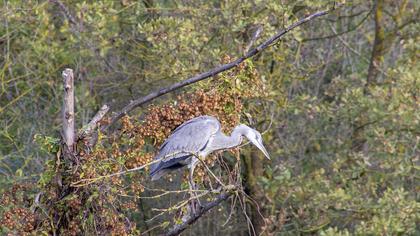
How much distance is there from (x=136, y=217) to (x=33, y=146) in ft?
4.27

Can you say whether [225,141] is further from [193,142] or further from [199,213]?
[199,213]

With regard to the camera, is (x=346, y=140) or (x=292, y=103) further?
(x=346, y=140)

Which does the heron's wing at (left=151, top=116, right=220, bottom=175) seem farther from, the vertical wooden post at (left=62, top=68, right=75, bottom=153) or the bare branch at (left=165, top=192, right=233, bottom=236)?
the vertical wooden post at (left=62, top=68, right=75, bottom=153)

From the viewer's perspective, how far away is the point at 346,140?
836cm

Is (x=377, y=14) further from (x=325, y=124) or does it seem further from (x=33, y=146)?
(x=33, y=146)

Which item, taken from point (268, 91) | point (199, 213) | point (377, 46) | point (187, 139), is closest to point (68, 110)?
point (187, 139)

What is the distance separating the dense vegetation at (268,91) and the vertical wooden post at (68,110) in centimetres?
199

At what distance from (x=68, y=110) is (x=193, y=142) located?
65 centimetres

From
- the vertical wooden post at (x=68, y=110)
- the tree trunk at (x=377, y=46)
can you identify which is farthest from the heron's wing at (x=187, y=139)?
the tree trunk at (x=377, y=46)

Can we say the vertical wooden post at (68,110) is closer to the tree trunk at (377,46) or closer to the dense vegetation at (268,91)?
the dense vegetation at (268,91)

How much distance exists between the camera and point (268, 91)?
276 inches

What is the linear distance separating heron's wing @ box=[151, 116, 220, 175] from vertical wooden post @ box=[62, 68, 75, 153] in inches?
18.6

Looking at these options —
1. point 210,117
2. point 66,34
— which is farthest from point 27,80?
point 210,117

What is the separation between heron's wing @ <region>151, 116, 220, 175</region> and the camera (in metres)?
4.44
